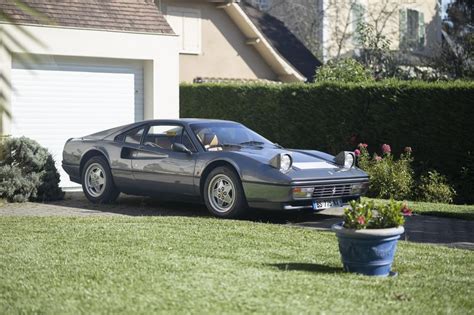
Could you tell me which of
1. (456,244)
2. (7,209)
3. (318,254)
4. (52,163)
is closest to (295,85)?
(52,163)

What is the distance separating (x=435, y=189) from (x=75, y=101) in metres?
7.37

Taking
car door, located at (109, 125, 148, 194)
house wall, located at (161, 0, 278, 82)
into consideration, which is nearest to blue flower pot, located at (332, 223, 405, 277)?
car door, located at (109, 125, 148, 194)

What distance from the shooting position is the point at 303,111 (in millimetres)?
17438

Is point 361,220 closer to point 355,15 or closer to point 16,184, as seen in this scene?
point 16,184

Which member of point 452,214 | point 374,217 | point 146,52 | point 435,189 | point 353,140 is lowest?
point 452,214

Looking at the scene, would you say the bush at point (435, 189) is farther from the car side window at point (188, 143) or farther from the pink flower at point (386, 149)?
the car side window at point (188, 143)

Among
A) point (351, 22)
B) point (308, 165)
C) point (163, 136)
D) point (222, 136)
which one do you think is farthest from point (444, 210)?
point (351, 22)

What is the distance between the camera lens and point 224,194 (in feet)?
36.8

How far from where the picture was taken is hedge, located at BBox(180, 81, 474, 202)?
15.0 meters

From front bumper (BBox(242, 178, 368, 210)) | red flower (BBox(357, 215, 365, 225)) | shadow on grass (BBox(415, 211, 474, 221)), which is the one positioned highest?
red flower (BBox(357, 215, 365, 225))

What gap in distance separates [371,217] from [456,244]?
305cm

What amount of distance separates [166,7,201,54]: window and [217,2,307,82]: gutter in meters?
0.95

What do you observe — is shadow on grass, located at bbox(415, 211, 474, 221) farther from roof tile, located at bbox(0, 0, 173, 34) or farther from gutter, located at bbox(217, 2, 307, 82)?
gutter, located at bbox(217, 2, 307, 82)

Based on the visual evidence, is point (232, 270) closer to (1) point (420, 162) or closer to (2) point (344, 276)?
(2) point (344, 276)
